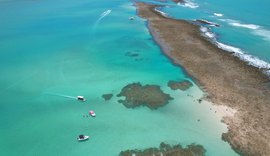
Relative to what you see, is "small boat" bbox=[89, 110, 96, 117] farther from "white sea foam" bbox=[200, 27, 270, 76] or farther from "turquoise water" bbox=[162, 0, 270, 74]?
"turquoise water" bbox=[162, 0, 270, 74]

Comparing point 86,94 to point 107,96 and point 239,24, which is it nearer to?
point 107,96

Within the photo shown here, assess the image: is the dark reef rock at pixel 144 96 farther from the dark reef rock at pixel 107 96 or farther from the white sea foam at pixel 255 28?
the white sea foam at pixel 255 28

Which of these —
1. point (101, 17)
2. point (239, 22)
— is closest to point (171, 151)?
point (239, 22)

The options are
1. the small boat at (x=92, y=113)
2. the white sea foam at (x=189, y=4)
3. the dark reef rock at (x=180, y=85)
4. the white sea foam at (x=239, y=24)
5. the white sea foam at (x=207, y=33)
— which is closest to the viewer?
the small boat at (x=92, y=113)

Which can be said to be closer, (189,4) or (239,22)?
(239,22)

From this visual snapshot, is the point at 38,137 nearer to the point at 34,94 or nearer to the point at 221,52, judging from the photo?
the point at 34,94

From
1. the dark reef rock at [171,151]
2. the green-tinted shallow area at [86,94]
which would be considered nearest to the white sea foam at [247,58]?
the green-tinted shallow area at [86,94]

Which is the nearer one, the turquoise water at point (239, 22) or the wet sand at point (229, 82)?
the wet sand at point (229, 82)
